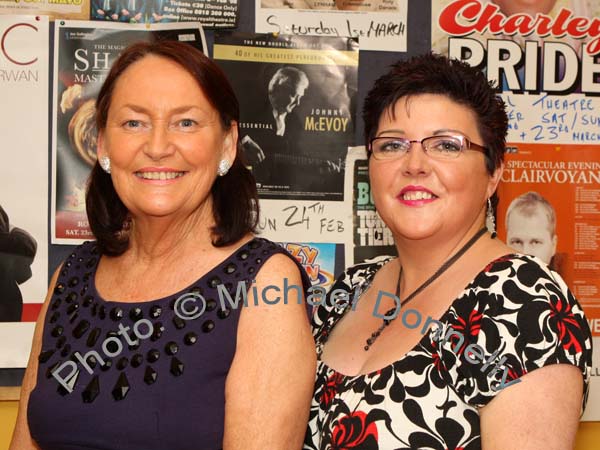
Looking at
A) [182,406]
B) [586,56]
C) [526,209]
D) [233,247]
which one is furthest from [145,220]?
[586,56]

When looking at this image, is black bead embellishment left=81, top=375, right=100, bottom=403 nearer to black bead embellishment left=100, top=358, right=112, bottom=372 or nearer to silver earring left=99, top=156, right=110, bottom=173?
black bead embellishment left=100, top=358, right=112, bottom=372

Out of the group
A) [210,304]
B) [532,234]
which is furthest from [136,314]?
[532,234]

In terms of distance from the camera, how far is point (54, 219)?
184 centimetres

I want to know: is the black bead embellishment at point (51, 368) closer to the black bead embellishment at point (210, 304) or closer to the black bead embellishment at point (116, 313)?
the black bead embellishment at point (116, 313)

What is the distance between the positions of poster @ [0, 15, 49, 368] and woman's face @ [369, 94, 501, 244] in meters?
0.97

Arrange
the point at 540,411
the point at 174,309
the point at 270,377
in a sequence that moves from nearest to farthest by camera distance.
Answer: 1. the point at 540,411
2. the point at 270,377
3. the point at 174,309

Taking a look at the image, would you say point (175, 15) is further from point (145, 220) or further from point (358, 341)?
point (358, 341)

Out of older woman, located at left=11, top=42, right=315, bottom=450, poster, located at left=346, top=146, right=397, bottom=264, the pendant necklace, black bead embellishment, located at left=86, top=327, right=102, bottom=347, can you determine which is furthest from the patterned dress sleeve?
poster, located at left=346, top=146, right=397, bottom=264

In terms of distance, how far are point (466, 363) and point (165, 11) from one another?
3.97 feet

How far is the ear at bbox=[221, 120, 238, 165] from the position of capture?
1301 millimetres

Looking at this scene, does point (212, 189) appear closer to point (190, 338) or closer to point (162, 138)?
point (162, 138)

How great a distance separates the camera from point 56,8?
1833mm

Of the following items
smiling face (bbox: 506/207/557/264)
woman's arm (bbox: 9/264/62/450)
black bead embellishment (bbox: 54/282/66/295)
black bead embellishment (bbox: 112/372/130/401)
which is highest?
smiling face (bbox: 506/207/557/264)

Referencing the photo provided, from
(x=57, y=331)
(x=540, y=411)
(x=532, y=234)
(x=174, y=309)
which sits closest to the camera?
(x=540, y=411)
